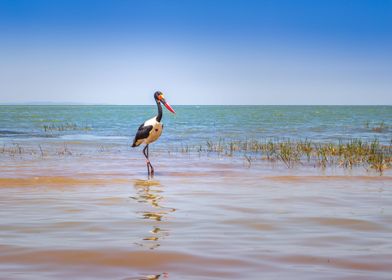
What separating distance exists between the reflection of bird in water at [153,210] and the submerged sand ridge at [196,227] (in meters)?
0.01

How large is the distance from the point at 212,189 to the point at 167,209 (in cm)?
260

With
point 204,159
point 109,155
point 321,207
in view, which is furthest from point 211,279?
point 109,155

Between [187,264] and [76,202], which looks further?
[76,202]

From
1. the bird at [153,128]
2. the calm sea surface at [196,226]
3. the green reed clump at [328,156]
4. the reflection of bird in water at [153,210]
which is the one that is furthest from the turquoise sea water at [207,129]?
the calm sea surface at [196,226]

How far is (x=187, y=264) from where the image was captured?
5.19 meters

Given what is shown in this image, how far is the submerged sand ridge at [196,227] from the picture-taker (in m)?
5.07

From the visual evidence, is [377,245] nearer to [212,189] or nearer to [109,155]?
[212,189]

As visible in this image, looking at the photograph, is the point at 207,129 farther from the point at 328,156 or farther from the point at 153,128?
the point at 153,128

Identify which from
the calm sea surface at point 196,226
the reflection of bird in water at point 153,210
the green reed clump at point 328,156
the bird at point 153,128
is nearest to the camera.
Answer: the calm sea surface at point 196,226

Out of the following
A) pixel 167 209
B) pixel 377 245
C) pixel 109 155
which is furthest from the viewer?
pixel 109 155

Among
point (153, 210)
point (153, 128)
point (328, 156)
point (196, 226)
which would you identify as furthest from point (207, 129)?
point (196, 226)

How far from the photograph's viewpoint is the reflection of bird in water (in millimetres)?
6215

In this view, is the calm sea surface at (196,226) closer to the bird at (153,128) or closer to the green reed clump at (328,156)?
the bird at (153,128)

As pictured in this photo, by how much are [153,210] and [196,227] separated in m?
1.46
